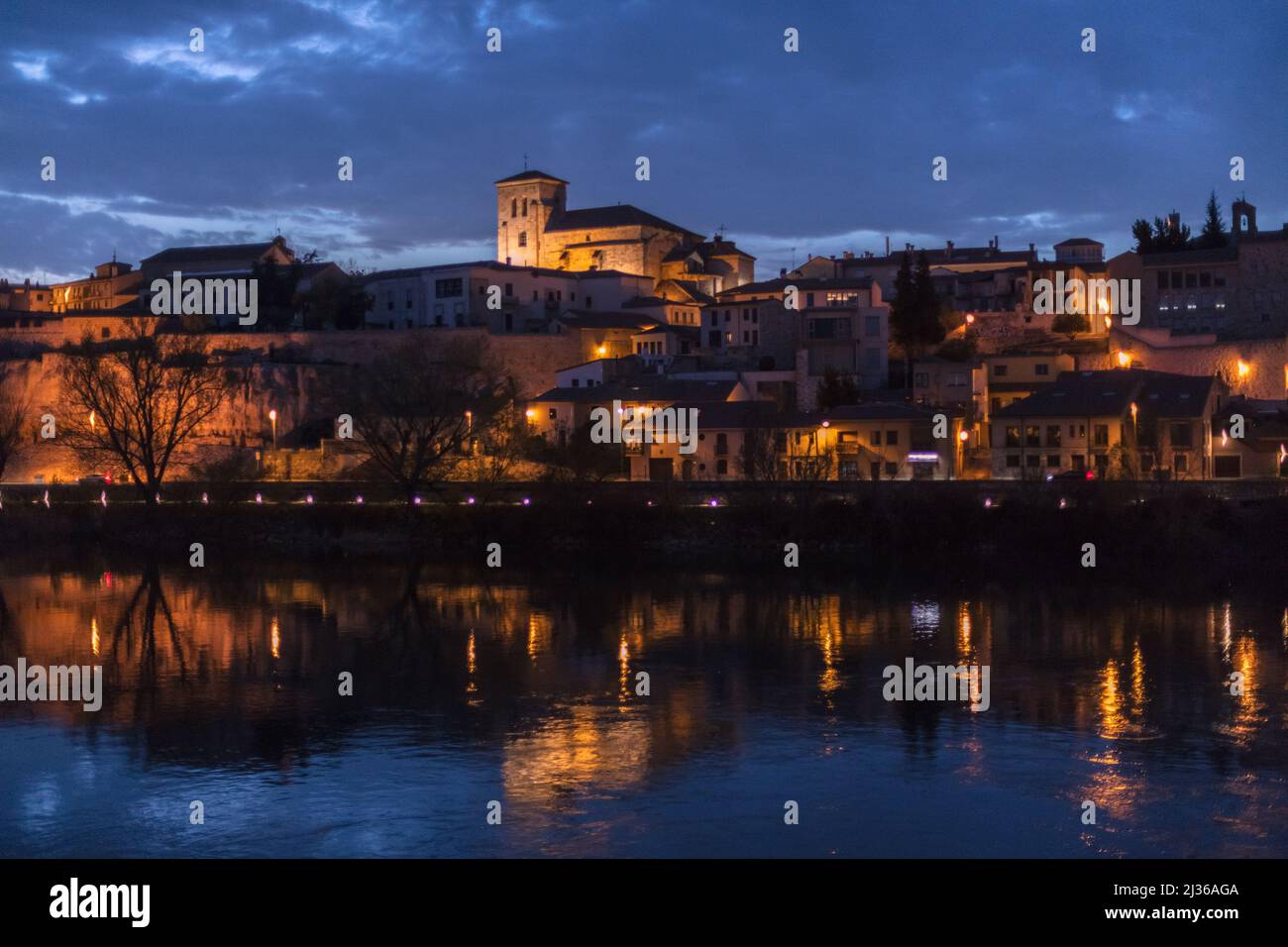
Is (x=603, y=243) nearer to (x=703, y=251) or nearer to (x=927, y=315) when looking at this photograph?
(x=703, y=251)

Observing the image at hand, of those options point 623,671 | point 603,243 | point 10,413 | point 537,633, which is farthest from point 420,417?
point 603,243

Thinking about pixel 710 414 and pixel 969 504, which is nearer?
pixel 969 504

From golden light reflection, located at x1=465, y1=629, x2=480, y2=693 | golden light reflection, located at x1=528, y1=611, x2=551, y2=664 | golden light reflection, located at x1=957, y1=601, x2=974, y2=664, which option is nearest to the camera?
golden light reflection, located at x1=465, y1=629, x2=480, y2=693

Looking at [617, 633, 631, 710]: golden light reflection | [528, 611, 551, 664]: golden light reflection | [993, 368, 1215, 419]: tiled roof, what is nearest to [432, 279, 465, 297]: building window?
[993, 368, 1215, 419]: tiled roof

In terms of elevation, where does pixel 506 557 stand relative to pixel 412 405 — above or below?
below

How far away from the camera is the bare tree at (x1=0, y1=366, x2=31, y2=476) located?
1686 inches

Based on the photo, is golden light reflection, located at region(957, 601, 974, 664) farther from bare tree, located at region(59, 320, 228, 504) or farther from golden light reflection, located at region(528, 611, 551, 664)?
bare tree, located at region(59, 320, 228, 504)

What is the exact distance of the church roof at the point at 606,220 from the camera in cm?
6175

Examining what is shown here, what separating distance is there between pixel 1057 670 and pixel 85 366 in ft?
107

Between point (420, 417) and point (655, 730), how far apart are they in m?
21.7
